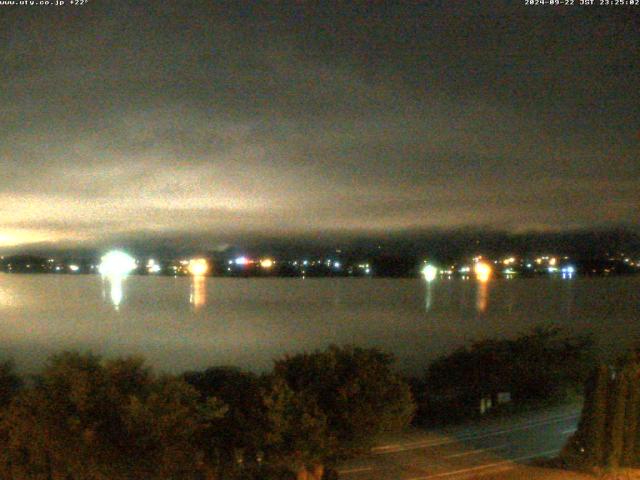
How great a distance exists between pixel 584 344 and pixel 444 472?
69.5 feet

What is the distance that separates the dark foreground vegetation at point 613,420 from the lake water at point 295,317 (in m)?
23.5

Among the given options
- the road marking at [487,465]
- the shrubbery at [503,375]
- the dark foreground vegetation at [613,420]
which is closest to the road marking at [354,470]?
the road marking at [487,465]

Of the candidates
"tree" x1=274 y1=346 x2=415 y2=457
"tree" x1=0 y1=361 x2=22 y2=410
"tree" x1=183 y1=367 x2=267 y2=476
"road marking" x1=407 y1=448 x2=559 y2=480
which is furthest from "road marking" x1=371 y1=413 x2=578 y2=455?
"tree" x1=0 y1=361 x2=22 y2=410

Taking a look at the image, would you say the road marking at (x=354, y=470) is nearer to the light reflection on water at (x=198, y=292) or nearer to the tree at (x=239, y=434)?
the tree at (x=239, y=434)

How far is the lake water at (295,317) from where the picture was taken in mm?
55688

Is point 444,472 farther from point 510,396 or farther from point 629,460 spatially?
point 510,396

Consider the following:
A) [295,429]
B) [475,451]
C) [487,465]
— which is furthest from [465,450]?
[295,429]

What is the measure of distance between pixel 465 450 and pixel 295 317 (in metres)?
69.1

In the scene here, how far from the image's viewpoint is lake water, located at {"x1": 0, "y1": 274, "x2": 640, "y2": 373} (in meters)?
55.7

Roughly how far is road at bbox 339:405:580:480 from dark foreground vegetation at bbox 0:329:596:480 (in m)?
1.43

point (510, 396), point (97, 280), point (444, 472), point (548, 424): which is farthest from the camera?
point (97, 280)

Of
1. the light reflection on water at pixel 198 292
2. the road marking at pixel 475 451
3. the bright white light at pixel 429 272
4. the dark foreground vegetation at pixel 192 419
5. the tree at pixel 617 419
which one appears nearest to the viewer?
the dark foreground vegetation at pixel 192 419

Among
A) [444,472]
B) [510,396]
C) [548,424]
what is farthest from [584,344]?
[444,472]

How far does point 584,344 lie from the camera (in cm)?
3195
